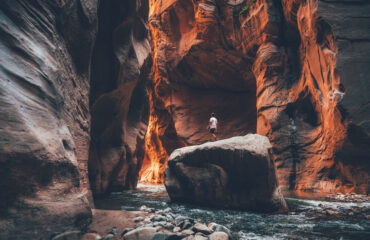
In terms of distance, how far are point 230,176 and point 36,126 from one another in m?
4.73

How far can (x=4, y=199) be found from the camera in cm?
274

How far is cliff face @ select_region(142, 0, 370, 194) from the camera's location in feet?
29.0

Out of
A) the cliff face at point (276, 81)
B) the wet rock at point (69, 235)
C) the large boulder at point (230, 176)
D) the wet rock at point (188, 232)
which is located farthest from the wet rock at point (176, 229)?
the cliff face at point (276, 81)

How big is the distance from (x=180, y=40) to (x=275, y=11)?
743cm

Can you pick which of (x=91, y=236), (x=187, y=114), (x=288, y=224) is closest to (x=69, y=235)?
(x=91, y=236)

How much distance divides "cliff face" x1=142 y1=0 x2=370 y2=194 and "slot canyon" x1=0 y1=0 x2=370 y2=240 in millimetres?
72

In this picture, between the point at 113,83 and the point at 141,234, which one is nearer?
the point at 141,234

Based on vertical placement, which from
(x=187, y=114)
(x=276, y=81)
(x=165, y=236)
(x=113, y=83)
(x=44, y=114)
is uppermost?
(x=276, y=81)

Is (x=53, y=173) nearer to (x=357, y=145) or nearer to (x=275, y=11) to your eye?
(x=357, y=145)

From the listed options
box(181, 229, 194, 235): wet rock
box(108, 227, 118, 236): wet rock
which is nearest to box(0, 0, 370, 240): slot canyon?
box(181, 229, 194, 235): wet rock

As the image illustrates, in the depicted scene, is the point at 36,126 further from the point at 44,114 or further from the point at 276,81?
the point at 276,81

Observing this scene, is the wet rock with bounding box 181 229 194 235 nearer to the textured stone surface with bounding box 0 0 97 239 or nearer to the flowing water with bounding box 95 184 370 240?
the flowing water with bounding box 95 184 370 240

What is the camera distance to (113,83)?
8.95 m

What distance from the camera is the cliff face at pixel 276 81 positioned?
8836 millimetres
